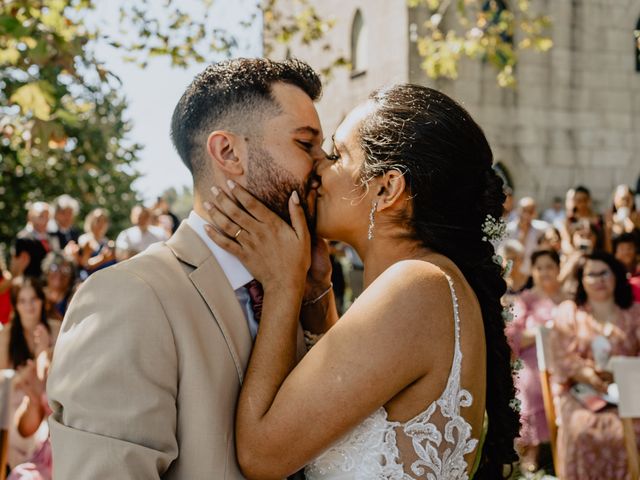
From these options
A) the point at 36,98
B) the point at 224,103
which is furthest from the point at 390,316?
the point at 36,98

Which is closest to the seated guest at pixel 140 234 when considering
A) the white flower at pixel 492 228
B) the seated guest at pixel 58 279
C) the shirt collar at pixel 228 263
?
the seated guest at pixel 58 279

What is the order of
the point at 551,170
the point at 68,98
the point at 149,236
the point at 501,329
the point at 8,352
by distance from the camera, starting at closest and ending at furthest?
1. the point at 501,329
2. the point at 8,352
3. the point at 149,236
4. the point at 68,98
5. the point at 551,170

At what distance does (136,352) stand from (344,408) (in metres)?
0.57

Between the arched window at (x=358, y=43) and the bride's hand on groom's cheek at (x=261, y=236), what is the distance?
19219 mm

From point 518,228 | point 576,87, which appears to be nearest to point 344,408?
point 518,228

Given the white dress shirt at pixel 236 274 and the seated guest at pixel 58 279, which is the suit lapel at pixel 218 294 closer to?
the white dress shirt at pixel 236 274

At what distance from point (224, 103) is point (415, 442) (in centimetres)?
116

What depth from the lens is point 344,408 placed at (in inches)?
86.4

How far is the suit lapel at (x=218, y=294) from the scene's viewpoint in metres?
2.27

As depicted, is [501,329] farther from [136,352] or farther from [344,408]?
[136,352]

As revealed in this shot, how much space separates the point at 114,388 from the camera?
77.2 inches

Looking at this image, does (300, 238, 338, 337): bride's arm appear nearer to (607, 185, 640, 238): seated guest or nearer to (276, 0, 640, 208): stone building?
(607, 185, 640, 238): seated guest

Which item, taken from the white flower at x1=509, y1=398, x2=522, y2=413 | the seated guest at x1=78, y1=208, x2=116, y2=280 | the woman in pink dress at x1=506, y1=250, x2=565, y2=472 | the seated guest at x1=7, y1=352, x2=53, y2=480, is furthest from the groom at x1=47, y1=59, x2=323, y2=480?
the seated guest at x1=78, y1=208, x2=116, y2=280

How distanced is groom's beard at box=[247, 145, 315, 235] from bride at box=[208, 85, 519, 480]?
0.04 meters
